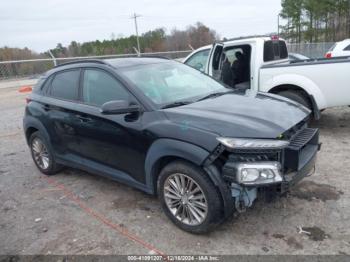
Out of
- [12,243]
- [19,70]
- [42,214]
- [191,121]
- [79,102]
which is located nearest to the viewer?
[191,121]

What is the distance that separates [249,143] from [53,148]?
3.18 meters

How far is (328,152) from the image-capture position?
5426 mm

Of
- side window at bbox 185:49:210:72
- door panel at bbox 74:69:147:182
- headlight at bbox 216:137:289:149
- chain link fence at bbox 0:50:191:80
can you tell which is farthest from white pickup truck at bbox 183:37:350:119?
chain link fence at bbox 0:50:191:80

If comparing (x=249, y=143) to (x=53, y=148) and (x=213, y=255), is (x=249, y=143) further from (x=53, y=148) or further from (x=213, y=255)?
(x=53, y=148)

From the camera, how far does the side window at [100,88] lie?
3.99 metres

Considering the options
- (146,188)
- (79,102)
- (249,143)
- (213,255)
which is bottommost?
(213,255)

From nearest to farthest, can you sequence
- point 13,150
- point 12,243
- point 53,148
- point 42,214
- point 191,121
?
point 191,121, point 12,243, point 42,214, point 53,148, point 13,150

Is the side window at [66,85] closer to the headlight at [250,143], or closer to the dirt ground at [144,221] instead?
the dirt ground at [144,221]

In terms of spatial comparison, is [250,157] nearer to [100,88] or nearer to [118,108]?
[118,108]

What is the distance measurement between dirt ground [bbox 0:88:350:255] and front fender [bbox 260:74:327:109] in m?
1.14

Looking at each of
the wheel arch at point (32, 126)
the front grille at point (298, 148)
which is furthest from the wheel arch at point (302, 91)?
the wheel arch at point (32, 126)

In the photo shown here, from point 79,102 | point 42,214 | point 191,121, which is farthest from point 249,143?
point 42,214

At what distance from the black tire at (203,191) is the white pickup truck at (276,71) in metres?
3.66

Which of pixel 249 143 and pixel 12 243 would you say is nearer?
pixel 249 143
